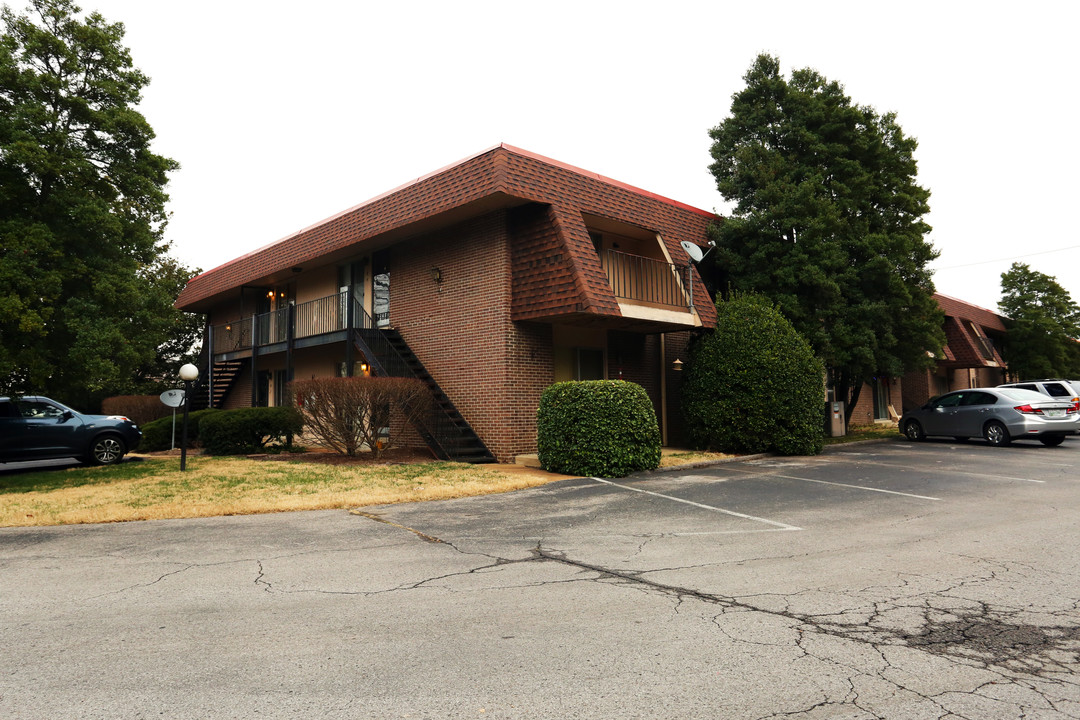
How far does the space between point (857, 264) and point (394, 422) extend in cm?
1359

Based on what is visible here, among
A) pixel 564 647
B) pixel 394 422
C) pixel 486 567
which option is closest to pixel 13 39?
pixel 394 422

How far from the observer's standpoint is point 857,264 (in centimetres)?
1855

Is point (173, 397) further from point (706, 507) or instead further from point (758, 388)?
point (758, 388)

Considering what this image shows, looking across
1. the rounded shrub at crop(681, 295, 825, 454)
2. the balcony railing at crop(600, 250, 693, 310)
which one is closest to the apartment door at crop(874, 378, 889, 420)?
the rounded shrub at crop(681, 295, 825, 454)

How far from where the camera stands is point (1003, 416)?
16.6 metres

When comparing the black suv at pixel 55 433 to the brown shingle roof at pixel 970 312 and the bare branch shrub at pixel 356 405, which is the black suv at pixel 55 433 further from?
the brown shingle roof at pixel 970 312

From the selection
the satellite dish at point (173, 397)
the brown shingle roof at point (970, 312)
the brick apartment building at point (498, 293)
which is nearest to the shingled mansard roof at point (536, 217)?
the brick apartment building at point (498, 293)

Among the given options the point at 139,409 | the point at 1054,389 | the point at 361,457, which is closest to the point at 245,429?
the point at 361,457

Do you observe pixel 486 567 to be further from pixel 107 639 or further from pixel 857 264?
pixel 857 264

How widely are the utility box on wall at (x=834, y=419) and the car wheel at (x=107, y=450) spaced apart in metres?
20.1

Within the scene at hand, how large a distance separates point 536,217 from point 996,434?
43.3 feet

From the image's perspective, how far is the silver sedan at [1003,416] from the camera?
1616cm

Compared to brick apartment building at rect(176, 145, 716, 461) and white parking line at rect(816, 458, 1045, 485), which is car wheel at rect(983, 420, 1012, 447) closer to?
white parking line at rect(816, 458, 1045, 485)

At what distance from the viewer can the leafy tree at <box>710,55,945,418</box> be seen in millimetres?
17594
